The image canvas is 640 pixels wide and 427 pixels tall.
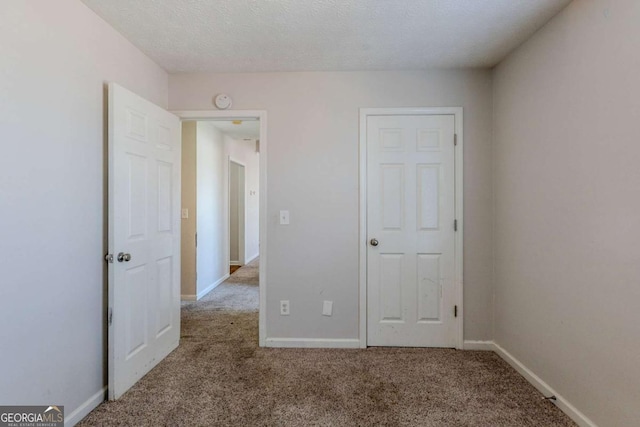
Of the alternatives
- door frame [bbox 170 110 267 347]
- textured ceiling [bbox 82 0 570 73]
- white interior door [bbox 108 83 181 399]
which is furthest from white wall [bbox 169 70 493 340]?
white interior door [bbox 108 83 181 399]

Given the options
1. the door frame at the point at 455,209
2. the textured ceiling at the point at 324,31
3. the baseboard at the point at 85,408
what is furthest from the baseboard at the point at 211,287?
the textured ceiling at the point at 324,31

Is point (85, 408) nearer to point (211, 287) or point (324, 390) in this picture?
point (324, 390)

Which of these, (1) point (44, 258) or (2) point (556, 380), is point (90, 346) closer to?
(1) point (44, 258)

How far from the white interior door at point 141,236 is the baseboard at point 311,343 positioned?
2.82 ft

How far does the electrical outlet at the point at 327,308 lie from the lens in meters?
2.66

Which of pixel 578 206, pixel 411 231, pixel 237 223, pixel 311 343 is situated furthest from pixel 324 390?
pixel 237 223

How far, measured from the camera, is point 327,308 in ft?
8.72

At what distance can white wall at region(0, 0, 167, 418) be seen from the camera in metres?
1.37

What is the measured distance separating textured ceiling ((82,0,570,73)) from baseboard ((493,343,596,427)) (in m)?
2.31

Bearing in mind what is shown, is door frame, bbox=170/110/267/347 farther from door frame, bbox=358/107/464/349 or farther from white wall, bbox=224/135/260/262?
white wall, bbox=224/135/260/262

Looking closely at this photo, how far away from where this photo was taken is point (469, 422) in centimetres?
172

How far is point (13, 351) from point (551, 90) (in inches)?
126

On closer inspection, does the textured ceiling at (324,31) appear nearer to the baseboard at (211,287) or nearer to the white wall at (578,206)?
the white wall at (578,206)

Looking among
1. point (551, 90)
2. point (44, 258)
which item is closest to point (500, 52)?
point (551, 90)
